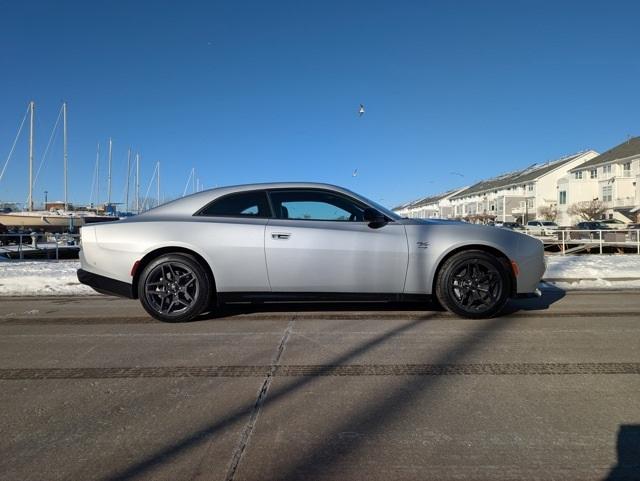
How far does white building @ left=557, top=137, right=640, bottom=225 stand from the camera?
54875 mm

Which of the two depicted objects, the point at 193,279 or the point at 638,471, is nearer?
the point at 638,471

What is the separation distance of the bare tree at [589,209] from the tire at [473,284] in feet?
196

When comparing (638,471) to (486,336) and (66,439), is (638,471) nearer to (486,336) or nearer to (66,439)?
(486,336)

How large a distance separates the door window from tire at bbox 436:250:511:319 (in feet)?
3.71

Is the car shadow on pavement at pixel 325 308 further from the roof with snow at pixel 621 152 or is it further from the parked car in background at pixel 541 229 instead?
the roof with snow at pixel 621 152

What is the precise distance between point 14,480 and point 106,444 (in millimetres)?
419

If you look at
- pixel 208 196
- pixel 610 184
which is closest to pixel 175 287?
pixel 208 196

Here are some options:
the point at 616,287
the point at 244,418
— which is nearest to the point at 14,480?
the point at 244,418

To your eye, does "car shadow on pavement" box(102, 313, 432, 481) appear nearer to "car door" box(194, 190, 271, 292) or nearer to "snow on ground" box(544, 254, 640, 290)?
"car door" box(194, 190, 271, 292)

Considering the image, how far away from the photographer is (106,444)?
244 centimetres

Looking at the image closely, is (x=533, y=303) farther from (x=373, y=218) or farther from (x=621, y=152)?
(x=621, y=152)

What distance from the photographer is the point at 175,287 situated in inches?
203

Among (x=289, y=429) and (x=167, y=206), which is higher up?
(x=167, y=206)

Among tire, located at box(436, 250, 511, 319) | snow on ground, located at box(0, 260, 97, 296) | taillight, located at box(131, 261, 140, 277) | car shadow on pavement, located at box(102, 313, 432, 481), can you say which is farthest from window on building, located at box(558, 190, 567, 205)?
car shadow on pavement, located at box(102, 313, 432, 481)
